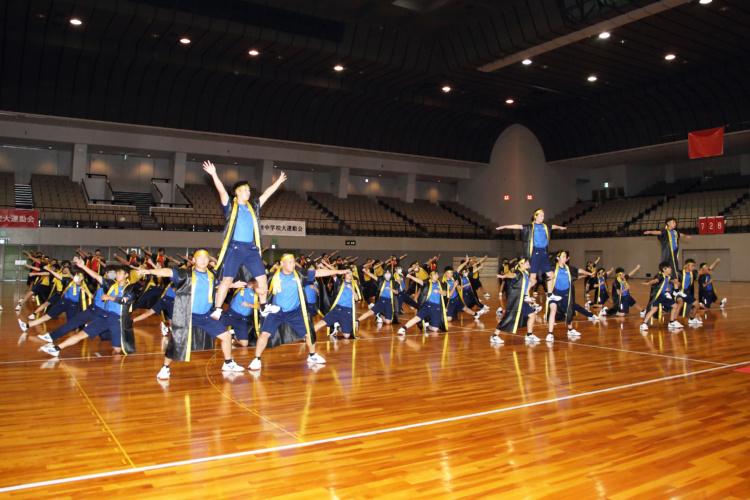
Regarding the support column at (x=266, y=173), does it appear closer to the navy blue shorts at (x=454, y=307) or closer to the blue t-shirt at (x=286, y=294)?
the navy blue shorts at (x=454, y=307)

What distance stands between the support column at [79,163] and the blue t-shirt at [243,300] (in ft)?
81.3

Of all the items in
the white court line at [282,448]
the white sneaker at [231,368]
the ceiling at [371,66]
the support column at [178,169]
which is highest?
the ceiling at [371,66]

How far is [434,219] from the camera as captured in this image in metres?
39.0

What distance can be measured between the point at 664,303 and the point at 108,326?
10820 mm

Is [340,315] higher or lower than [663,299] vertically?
lower

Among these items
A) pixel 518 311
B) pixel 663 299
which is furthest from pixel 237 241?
pixel 663 299

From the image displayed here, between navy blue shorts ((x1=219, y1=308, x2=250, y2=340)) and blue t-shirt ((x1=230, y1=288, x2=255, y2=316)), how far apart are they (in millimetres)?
66

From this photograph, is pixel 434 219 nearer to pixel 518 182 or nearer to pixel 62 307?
pixel 518 182

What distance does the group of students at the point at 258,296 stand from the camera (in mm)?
7098

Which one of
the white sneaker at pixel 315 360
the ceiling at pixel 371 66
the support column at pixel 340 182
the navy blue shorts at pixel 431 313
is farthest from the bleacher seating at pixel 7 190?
the white sneaker at pixel 315 360

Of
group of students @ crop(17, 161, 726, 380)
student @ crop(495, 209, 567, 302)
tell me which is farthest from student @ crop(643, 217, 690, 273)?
student @ crop(495, 209, 567, 302)

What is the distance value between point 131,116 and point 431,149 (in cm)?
1837

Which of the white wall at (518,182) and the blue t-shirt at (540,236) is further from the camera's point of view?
the white wall at (518,182)

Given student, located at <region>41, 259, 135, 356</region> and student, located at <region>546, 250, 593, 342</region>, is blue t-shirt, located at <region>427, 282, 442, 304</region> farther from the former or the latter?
student, located at <region>41, 259, 135, 356</region>
